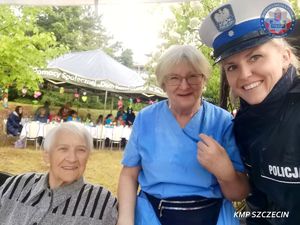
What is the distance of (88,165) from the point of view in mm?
9203

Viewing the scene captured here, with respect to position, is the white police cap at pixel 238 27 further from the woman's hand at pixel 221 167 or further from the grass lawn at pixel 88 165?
the grass lawn at pixel 88 165

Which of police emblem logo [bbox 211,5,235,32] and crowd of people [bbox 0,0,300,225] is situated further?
police emblem logo [bbox 211,5,235,32]

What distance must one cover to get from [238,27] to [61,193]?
1.42 meters

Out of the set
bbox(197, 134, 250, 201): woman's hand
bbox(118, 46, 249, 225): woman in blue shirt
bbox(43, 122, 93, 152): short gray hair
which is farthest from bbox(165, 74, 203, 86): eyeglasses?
bbox(43, 122, 93, 152): short gray hair

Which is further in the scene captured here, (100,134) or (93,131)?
(100,134)

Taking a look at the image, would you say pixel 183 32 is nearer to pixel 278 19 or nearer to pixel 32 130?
pixel 278 19

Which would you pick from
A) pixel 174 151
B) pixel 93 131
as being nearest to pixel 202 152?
pixel 174 151

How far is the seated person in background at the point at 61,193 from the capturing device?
1.94 metres

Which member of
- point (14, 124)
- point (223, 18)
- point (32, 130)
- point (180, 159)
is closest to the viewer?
point (223, 18)

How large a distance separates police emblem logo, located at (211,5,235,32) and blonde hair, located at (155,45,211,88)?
0.23 m

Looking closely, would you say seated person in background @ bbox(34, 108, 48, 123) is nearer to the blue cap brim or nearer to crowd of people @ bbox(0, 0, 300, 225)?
crowd of people @ bbox(0, 0, 300, 225)

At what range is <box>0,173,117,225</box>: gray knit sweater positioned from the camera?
6.35 ft

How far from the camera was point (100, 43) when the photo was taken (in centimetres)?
3152

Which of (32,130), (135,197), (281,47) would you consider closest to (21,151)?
(32,130)
